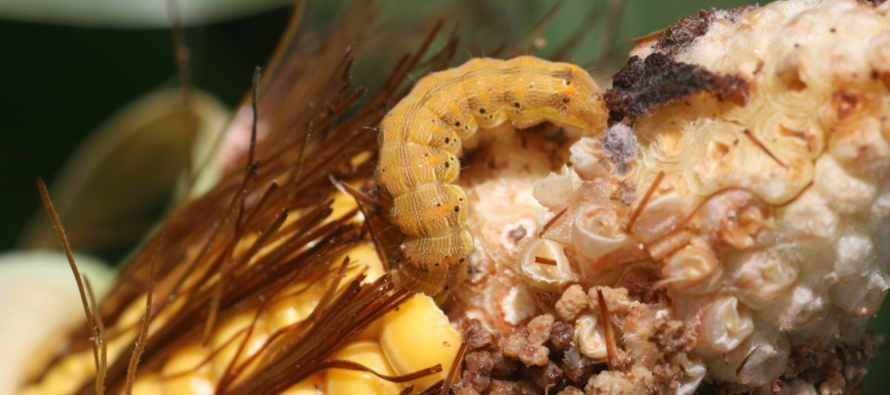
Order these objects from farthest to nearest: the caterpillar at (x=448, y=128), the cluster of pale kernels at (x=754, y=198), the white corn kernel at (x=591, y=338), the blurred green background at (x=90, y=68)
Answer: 1. the blurred green background at (x=90, y=68)
2. the caterpillar at (x=448, y=128)
3. the white corn kernel at (x=591, y=338)
4. the cluster of pale kernels at (x=754, y=198)

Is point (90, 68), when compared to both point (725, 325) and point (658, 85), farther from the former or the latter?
point (725, 325)

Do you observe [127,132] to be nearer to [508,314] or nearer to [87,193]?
[87,193]

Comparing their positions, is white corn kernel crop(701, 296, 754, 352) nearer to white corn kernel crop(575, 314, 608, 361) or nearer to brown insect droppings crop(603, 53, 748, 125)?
white corn kernel crop(575, 314, 608, 361)

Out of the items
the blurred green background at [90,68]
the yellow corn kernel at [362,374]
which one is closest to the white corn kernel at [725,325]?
the yellow corn kernel at [362,374]

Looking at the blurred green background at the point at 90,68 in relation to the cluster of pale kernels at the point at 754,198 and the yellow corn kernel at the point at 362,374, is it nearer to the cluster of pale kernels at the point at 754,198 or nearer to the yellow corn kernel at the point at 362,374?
the cluster of pale kernels at the point at 754,198

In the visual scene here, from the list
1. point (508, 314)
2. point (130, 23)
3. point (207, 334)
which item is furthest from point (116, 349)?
point (130, 23)

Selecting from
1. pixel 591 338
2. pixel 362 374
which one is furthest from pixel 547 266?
pixel 362 374

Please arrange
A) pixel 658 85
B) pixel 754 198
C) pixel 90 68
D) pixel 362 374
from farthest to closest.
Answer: pixel 90 68 → pixel 362 374 → pixel 658 85 → pixel 754 198
